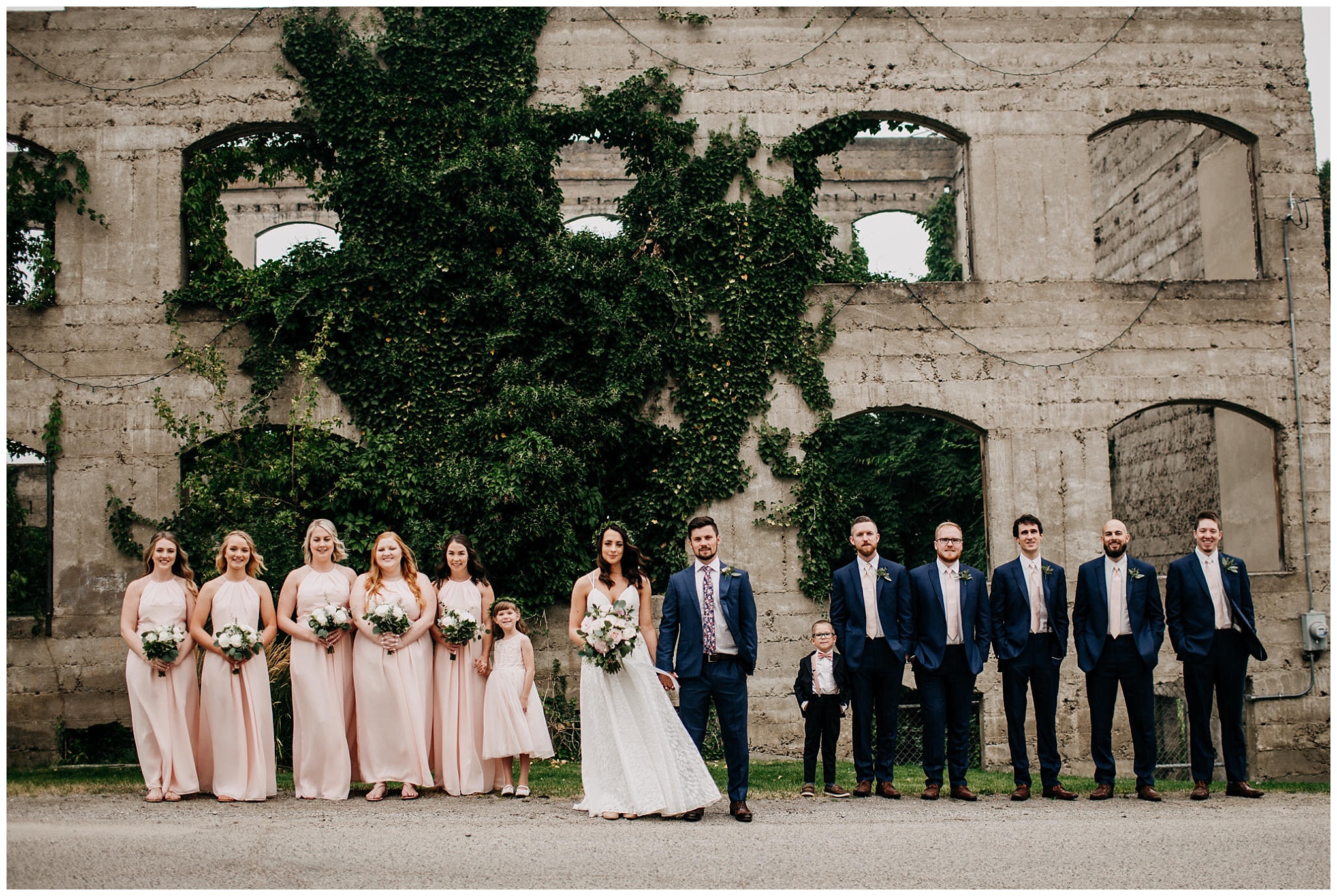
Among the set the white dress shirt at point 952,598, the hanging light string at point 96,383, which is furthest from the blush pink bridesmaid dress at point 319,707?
the hanging light string at point 96,383

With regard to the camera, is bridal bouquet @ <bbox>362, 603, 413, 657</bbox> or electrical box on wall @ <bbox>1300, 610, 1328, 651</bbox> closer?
bridal bouquet @ <bbox>362, 603, 413, 657</bbox>

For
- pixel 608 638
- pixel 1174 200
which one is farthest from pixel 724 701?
pixel 1174 200

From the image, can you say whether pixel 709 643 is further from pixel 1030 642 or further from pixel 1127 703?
pixel 1127 703

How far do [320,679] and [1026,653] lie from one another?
531cm

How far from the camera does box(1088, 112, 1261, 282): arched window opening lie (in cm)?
1436

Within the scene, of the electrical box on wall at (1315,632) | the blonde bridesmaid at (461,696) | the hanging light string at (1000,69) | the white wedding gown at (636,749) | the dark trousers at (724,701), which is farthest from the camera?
the hanging light string at (1000,69)

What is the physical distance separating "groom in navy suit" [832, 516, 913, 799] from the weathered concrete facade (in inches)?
156

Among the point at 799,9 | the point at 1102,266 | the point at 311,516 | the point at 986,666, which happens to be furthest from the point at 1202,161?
the point at 311,516

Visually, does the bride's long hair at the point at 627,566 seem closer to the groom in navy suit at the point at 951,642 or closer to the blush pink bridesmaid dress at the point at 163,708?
the groom in navy suit at the point at 951,642

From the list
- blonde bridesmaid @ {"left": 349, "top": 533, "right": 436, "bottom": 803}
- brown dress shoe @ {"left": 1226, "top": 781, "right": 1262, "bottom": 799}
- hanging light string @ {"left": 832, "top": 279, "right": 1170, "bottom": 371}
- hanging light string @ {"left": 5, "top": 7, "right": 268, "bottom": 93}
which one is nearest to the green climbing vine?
hanging light string @ {"left": 832, "top": 279, "right": 1170, "bottom": 371}

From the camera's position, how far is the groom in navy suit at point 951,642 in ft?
27.9

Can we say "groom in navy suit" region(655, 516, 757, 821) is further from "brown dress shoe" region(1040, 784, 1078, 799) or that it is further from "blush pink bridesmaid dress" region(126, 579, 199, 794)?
"blush pink bridesmaid dress" region(126, 579, 199, 794)

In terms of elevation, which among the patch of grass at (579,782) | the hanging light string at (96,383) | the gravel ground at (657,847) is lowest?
the patch of grass at (579,782)

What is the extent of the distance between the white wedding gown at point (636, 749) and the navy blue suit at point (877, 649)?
1483 mm
